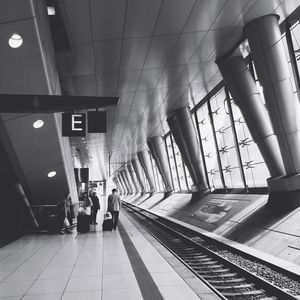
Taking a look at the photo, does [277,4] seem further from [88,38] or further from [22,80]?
[22,80]

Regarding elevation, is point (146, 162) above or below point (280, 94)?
above

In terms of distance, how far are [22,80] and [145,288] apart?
560 cm

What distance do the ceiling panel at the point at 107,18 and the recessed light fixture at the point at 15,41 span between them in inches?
76.0

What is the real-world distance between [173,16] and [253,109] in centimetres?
427

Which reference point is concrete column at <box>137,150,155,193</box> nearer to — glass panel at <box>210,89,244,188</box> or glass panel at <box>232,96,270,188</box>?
glass panel at <box>210,89,244,188</box>

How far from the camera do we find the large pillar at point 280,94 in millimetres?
9195

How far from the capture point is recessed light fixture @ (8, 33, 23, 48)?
22.1ft

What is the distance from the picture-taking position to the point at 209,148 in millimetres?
19344

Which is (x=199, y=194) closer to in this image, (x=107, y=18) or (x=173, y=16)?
(x=173, y=16)

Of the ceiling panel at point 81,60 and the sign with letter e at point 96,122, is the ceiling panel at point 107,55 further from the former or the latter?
the sign with letter e at point 96,122

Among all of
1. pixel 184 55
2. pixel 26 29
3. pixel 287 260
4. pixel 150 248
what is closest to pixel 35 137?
pixel 26 29

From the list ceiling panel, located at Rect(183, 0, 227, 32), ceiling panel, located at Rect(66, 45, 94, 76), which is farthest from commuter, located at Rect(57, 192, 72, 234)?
ceiling panel, located at Rect(183, 0, 227, 32)

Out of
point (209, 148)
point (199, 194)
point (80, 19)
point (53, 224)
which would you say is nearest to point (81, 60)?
point (80, 19)

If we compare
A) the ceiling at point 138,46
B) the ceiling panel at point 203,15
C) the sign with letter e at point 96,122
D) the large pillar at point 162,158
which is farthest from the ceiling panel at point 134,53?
the large pillar at point 162,158
